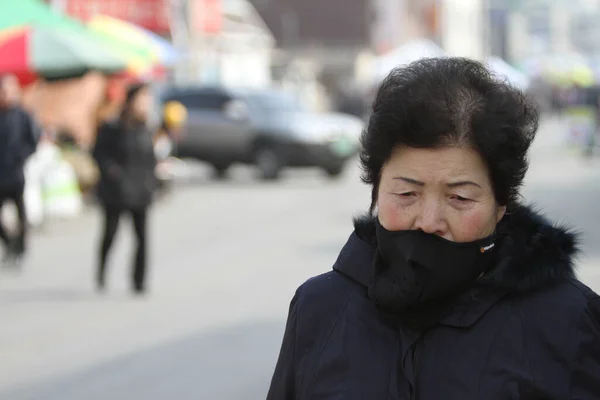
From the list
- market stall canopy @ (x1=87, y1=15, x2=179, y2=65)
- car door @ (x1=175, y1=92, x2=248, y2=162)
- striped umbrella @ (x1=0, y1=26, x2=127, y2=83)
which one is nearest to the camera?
striped umbrella @ (x1=0, y1=26, x2=127, y2=83)

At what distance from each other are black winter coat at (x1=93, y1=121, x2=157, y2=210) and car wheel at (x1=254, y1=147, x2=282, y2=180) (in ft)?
46.2

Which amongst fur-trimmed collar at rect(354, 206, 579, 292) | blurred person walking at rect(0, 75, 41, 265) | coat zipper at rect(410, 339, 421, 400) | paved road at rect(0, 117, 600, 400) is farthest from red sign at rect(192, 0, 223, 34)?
coat zipper at rect(410, 339, 421, 400)

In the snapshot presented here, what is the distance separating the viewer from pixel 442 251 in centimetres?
264

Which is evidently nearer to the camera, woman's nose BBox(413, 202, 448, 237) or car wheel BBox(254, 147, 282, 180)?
woman's nose BBox(413, 202, 448, 237)

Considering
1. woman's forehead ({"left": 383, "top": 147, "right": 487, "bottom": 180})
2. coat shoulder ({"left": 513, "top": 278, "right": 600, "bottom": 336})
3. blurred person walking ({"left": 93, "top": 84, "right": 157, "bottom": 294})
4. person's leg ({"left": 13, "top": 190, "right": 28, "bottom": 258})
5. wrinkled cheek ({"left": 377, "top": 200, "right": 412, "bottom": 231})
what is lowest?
person's leg ({"left": 13, "top": 190, "right": 28, "bottom": 258})

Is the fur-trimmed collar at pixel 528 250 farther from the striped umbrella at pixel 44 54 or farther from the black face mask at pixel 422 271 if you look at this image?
the striped umbrella at pixel 44 54

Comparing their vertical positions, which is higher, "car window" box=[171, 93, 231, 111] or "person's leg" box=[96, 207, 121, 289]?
"person's leg" box=[96, 207, 121, 289]

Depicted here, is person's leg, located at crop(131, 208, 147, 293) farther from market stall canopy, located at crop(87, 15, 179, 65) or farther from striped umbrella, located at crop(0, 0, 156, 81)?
market stall canopy, located at crop(87, 15, 179, 65)

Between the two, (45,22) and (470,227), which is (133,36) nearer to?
(45,22)

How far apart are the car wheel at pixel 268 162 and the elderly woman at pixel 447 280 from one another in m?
23.0

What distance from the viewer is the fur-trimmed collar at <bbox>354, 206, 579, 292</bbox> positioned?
2.65 meters

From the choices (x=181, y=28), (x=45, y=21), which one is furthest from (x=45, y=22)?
(x=181, y=28)

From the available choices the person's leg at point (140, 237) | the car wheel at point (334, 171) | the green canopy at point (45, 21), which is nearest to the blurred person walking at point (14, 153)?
the person's leg at point (140, 237)

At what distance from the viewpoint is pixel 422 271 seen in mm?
2631
